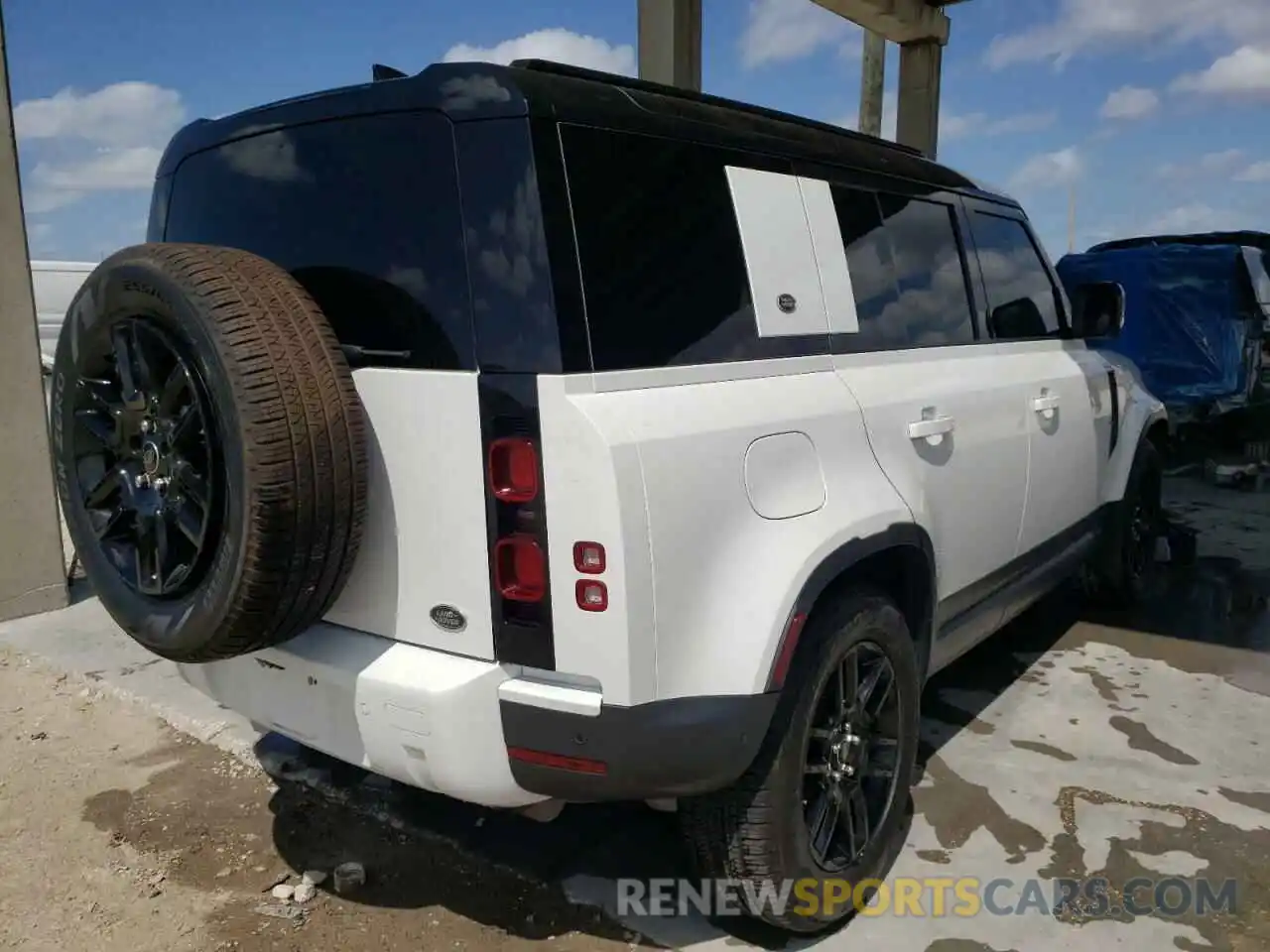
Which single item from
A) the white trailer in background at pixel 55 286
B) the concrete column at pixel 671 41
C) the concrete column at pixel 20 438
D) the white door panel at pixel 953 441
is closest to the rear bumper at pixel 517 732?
the white door panel at pixel 953 441

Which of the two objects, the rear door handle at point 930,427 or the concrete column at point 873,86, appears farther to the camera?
the concrete column at point 873,86

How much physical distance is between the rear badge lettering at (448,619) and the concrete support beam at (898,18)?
8.50 metres

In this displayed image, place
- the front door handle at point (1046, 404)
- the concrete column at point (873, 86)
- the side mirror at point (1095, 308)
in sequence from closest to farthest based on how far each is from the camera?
the front door handle at point (1046, 404) → the side mirror at point (1095, 308) → the concrete column at point (873, 86)

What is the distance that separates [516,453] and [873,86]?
14.9 metres

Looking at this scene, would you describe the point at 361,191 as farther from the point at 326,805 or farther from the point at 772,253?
the point at 326,805

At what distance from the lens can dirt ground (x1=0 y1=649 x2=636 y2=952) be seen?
260 cm

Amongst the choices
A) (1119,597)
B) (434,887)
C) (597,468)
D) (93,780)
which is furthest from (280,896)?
(1119,597)

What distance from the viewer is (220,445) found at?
6.79ft

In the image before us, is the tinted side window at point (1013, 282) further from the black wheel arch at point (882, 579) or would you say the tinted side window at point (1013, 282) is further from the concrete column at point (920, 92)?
the concrete column at point (920, 92)

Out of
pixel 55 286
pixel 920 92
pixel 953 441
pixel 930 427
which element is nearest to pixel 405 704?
pixel 930 427

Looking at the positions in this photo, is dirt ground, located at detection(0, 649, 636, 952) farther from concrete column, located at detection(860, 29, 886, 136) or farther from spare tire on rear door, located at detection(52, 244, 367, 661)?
concrete column, located at detection(860, 29, 886, 136)

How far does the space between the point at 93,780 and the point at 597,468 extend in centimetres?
268
